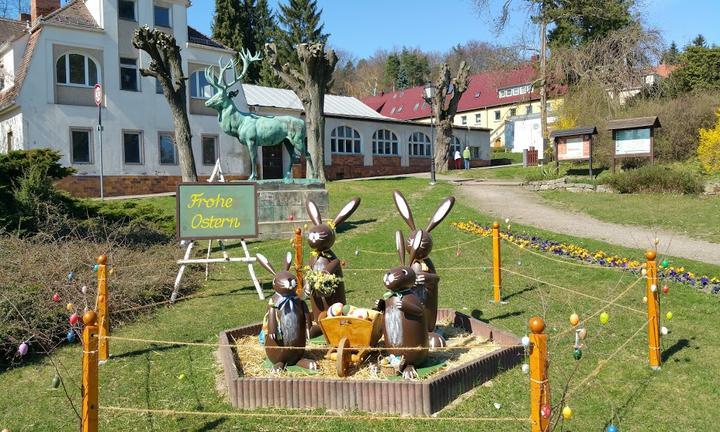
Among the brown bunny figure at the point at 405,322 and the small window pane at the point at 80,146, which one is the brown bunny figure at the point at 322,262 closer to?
the brown bunny figure at the point at 405,322

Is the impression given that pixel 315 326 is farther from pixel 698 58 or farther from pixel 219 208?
pixel 698 58

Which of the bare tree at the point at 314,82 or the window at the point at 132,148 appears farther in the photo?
the window at the point at 132,148

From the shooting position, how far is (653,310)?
554 cm

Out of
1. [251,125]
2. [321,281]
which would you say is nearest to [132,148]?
[251,125]

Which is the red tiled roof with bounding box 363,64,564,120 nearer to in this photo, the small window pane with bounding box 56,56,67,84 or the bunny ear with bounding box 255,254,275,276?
the small window pane with bounding box 56,56,67,84

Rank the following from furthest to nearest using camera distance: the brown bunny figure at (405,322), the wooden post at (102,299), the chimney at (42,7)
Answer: the chimney at (42,7) < the wooden post at (102,299) < the brown bunny figure at (405,322)

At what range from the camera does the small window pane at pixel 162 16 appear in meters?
27.1

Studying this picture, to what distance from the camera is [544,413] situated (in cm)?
323

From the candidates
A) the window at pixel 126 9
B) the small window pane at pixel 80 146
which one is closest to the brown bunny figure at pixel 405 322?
the small window pane at pixel 80 146

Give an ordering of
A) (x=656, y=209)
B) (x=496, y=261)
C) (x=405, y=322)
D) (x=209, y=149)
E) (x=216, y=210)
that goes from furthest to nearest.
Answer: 1. (x=209, y=149)
2. (x=656, y=209)
3. (x=216, y=210)
4. (x=496, y=261)
5. (x=405, y=322)

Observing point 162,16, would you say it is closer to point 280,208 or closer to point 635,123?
point 280,208

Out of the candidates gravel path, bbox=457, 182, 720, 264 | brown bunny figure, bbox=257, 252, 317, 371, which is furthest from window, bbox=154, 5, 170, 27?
brown bunny figure, bbox=257, 252, 317, 371

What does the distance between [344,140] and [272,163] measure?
4965 millimetres

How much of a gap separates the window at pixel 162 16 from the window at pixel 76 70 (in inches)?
163
